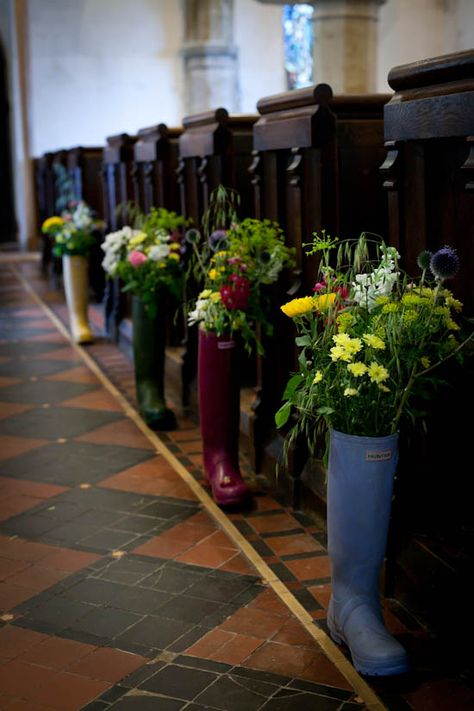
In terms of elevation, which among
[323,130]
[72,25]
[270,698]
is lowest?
[270,698]

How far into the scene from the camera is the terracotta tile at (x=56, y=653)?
8.86 feet

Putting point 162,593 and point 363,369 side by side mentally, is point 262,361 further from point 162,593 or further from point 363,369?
point 363,369

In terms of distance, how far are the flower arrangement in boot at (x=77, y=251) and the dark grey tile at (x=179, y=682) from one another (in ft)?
15.4

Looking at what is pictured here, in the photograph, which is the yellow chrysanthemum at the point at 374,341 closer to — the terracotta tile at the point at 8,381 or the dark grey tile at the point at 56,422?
the dark grey tile at the point at 56,422

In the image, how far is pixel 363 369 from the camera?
2451 millimetres

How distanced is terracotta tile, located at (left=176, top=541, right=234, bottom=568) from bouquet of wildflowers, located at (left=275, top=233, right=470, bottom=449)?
0.83 metres

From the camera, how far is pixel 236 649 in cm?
275

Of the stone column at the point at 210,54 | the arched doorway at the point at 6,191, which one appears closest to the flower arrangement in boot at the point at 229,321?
the stone column at the point at 210,54

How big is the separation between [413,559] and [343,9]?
21.8 feet

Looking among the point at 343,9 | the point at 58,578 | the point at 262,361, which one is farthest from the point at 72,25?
the point at 58,578

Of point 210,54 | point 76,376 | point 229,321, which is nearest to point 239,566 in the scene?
point 229,321

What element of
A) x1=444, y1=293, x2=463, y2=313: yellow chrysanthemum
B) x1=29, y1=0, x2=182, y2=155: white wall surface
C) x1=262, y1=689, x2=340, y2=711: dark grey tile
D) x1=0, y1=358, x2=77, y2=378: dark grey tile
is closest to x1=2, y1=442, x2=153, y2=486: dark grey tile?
x1=0, y1=358, x2=77, y2=378: dark grey tile

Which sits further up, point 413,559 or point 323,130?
point 323,130

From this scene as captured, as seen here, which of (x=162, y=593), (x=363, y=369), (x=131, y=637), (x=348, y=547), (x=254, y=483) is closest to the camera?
(x=363, y=369)
